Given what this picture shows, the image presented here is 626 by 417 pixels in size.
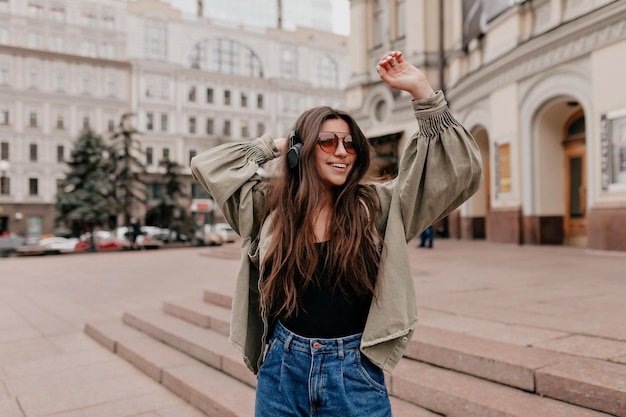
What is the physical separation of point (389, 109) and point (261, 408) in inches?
907

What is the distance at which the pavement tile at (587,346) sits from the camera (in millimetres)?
3645

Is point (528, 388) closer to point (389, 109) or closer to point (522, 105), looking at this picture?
point (522, 105)

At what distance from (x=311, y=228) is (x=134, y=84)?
5566 cm

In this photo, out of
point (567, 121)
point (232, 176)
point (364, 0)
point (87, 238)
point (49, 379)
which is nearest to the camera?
point (232, 176)

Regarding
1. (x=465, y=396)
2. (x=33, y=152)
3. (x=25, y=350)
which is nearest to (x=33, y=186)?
(x=33, y=152)

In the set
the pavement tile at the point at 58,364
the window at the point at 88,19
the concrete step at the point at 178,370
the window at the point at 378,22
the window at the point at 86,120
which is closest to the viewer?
the concrete step at the point at 178,370

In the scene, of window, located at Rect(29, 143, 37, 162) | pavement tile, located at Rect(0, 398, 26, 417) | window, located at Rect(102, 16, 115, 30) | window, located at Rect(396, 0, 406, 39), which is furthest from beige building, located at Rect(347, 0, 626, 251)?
window, located at Rect(102, 16, 115, 30)

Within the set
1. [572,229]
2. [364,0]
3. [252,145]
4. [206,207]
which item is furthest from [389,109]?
[206,207]

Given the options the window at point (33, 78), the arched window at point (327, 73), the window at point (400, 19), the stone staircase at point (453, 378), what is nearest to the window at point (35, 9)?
the window at point (33, 78)

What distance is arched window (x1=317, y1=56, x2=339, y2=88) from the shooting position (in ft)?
210

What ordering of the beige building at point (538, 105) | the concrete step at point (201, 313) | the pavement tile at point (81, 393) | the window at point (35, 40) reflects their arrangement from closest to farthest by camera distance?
1. the pavement tile at point (81, 393)
2. the concrete step at point (201, 313)
3. the beige building at point (538, 105)
4. the window at point (35, 40)

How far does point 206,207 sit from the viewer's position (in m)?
46.8

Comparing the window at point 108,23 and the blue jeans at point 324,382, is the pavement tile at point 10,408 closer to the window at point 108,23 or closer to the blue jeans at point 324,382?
the blue jeans at point 324,382

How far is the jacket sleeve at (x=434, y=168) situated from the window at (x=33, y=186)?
53.4 meters
